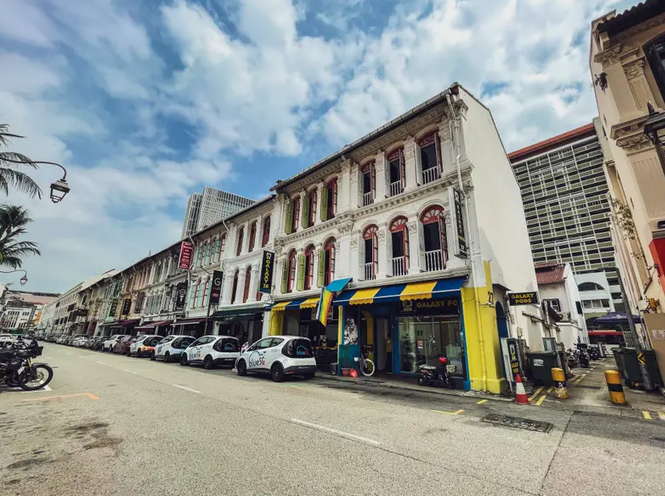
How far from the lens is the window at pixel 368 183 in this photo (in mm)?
15953

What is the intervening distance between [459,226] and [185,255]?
24987 millimetres

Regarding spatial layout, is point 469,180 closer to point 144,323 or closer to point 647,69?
point 647,69

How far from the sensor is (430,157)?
1452 cm

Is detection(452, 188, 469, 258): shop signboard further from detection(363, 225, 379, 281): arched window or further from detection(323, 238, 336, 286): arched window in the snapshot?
detection(323, 238, 336, 286): arched window

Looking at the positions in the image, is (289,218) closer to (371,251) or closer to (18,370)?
(371,251)

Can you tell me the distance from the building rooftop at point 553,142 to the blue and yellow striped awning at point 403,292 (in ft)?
247

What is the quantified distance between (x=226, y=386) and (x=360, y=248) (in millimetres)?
8547

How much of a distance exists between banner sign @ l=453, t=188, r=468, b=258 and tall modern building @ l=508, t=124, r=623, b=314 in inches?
2565

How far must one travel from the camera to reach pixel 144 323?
33.8 m

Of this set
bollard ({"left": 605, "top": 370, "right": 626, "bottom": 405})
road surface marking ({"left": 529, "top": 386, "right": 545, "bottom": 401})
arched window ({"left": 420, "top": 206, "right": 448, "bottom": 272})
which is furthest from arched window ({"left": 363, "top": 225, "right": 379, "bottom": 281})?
bollard ({"left": 605, "top": 370, "right": 626, "bottom": 405})

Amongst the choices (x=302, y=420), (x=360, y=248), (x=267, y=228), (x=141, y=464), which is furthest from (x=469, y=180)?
(x=267, y=228)

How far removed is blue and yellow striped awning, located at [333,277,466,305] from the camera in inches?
445

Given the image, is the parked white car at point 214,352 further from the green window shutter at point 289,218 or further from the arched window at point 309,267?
the green window shutter at point 289,218

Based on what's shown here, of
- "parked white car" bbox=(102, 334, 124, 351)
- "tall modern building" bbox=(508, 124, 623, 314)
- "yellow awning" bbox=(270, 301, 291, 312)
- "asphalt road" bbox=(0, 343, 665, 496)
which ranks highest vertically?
"tall modern building" bbox=(508, 124, 623, 314)
